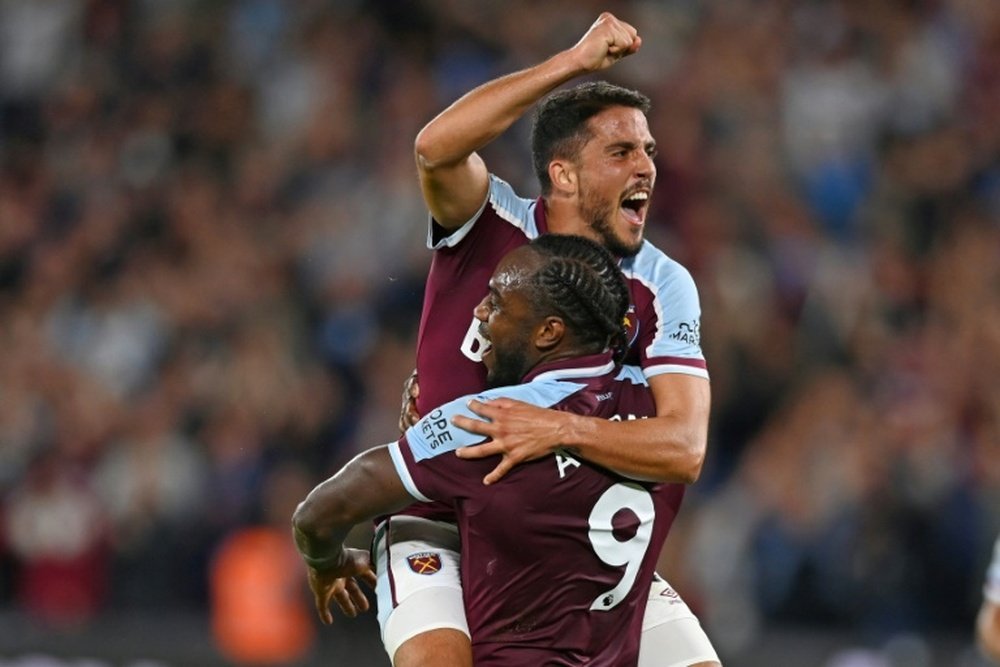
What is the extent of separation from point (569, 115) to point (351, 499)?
4.17 ft

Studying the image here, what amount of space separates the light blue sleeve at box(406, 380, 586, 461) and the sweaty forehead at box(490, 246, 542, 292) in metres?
0.25

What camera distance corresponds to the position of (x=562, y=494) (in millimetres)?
4391

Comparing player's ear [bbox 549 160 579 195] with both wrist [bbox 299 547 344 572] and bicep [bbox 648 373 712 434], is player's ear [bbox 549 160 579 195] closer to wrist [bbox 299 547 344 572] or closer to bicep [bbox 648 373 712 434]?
bicep [bbox 648 373 712 434]

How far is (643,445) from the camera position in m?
4.47

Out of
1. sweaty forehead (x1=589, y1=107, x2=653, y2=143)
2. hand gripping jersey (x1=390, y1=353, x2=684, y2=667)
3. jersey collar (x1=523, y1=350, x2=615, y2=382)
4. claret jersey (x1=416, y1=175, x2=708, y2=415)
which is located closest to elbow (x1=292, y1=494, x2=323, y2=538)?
hand gripping jersey (x1=390, y1=353, x2=684, y2=667)

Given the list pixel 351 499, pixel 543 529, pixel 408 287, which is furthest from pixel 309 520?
pixel 408 287

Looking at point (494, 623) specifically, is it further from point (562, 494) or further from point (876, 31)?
point (876, 31)

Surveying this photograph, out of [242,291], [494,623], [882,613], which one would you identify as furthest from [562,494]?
[242,291]

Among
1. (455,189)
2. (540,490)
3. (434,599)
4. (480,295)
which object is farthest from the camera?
(480,295)

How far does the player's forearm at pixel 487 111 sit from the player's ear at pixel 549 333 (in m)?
0.53

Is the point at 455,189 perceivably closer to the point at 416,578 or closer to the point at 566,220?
the point at 566,220

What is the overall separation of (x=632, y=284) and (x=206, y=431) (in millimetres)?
6025

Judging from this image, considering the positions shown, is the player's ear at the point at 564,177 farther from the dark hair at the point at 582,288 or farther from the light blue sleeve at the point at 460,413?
the light blue sleeve at the point at 460,413

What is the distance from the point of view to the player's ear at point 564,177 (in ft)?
16.5
